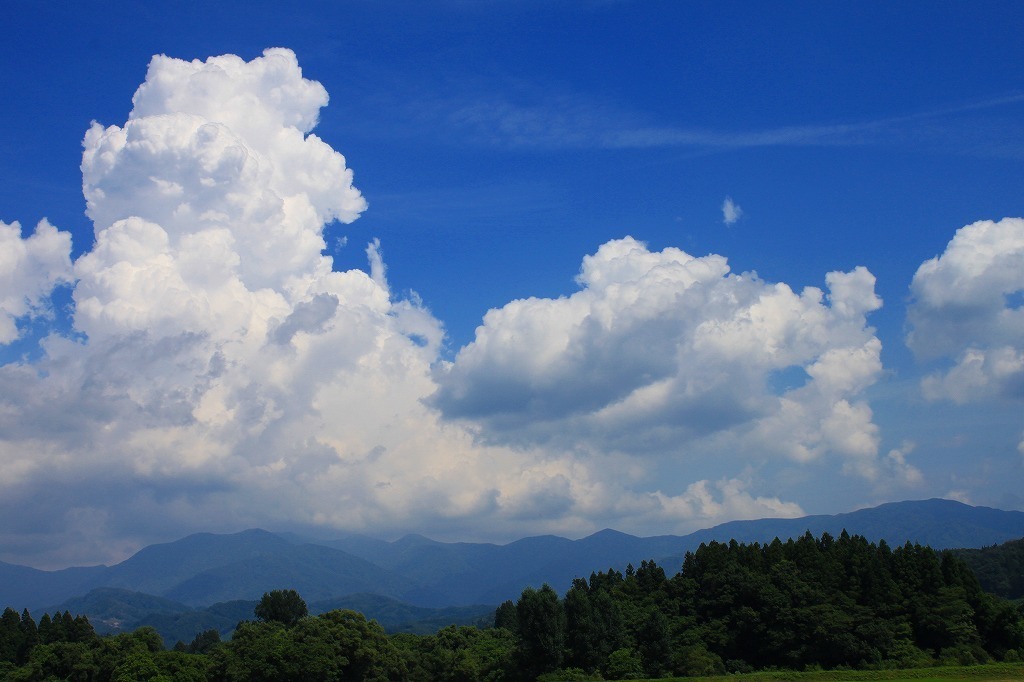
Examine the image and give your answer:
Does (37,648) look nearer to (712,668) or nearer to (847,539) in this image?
(712,668)

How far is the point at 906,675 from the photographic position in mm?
44750

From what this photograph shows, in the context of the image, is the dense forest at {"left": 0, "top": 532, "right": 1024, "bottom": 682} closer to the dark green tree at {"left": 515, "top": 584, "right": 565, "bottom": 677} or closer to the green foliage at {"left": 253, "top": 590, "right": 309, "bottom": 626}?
the dark green tree at {"left": 515, "top": 584, "right": 565, "bottom": 677}

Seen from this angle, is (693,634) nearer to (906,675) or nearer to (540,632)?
(540,632)

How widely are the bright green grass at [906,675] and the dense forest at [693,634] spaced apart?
19.9 ft

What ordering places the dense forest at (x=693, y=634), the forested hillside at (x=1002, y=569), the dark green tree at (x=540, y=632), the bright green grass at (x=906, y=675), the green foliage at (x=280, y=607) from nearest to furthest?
the bright green grass at (x=906, y=675) → the dense forest at (x=693, y=634) → the dark green tree at (x=540, y=632) → the green foliage at (x=280, y=607) → the forested hillside at (x=1002, y=569)

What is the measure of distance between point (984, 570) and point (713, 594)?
279 ft

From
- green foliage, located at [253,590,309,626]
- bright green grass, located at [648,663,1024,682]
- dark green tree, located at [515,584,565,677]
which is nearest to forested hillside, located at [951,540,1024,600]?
bright green grass, located at [648,663,1024,682]

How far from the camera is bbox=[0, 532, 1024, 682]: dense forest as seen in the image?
5644 centimetres

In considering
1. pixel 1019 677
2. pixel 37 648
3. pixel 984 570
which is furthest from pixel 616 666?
pixel 984 570

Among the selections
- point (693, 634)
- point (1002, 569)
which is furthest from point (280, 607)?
point (1002, 569)

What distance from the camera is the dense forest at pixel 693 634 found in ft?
185

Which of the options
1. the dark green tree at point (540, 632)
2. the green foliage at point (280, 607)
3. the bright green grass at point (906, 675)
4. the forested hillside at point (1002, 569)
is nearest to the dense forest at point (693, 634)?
the dark green tree at point (540, 632)

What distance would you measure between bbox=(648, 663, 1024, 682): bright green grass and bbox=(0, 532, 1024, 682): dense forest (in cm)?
608

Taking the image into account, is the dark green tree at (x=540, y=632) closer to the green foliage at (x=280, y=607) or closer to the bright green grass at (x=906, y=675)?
the bright green grass at (x=906, y=675)
